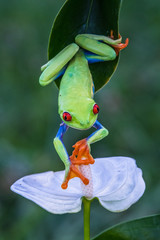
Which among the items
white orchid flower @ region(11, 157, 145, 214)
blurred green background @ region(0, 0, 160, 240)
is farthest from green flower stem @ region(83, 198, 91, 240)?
blurred green background @ region(0, 0, 160, 240)

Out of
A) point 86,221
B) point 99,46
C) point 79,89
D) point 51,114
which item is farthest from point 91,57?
point 51,114

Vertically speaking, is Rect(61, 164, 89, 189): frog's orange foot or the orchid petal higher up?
Rect(61, 164, 89, 189): frog's orange foot

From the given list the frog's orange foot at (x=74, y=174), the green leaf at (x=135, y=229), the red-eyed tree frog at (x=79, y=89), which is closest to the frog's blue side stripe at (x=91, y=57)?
the red-eyed tree frog at (x=79, y=89)

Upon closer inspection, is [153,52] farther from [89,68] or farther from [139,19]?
[89,68]

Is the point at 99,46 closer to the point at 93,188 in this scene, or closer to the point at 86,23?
the point at 86,23

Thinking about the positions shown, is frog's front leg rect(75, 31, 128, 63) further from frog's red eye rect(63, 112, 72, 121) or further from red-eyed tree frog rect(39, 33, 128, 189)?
frog's red eye rect(63, 112, 72, 121)

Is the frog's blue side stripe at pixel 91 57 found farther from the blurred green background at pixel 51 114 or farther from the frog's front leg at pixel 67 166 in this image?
the blurred green background at pixel 51 114

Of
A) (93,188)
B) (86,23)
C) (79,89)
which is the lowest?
(93,188)
